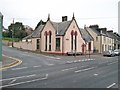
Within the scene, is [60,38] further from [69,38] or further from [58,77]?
[58,77]

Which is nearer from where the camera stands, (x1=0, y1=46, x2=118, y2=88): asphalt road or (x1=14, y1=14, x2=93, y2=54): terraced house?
(x1=0, y1=46, x2=118, y2=88): asphalt road

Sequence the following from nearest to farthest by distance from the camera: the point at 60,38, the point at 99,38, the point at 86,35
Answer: the point at 60,38 < the point at 86,35 < the point at 99,38

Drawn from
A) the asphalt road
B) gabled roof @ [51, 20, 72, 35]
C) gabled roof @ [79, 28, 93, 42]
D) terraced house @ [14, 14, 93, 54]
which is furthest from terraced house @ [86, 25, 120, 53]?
the asphalt road

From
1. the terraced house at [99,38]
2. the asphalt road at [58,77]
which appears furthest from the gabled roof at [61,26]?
the asphalt road at [58,77]

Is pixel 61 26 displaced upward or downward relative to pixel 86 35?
upward

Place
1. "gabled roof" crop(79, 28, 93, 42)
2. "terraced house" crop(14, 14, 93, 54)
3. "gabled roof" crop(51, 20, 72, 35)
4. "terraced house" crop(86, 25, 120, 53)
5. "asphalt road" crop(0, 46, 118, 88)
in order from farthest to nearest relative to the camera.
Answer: "terraced house" crop(86, 25, 120, 53) < "gabled roof" crop(79, 28, 93, 42) < "gabled roof" crop(51, 20, 72, 35) < "terraced house" crop(14, 14, 93, 54) < "asphalt road" crop(0, 46, 118, 88)

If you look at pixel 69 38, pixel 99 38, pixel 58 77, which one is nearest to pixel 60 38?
pixel 69 38

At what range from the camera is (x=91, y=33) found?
82812 millimetres

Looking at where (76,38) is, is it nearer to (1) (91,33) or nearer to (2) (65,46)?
(2) (65,46)

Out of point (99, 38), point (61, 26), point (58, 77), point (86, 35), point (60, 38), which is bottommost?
point (58, 77)

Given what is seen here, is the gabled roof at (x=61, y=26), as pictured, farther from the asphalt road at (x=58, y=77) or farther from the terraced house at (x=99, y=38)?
the asphalt road at (x=58, y=77)

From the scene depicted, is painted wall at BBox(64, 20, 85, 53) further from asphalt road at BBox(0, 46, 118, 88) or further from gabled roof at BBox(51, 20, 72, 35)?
asphalt road at BBox(0, 46, 118, 88)

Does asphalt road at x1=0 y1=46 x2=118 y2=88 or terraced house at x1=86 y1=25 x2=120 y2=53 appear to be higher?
terraced house at x1=86 y1=25 x2=120 y2=53

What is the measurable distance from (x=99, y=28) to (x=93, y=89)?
72417 millimetres
